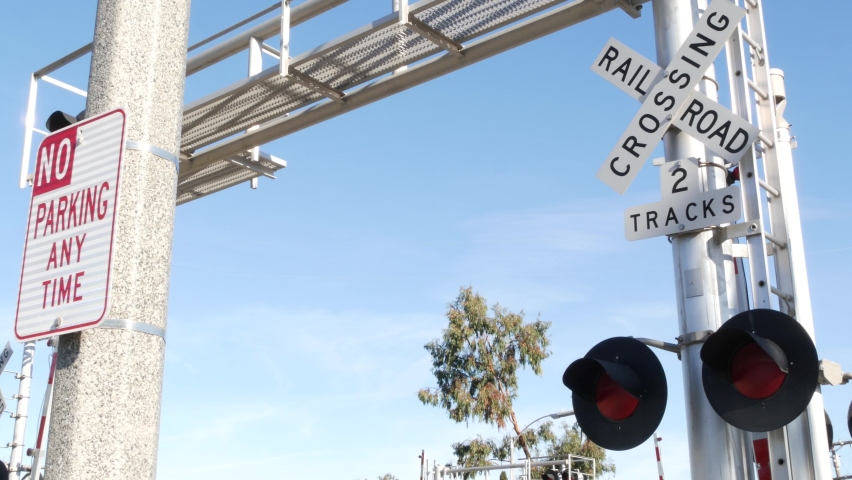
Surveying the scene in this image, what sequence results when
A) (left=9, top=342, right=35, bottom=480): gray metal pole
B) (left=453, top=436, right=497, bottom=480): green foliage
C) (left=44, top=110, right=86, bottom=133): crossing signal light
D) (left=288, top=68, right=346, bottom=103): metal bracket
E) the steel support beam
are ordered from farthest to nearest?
(left=453, top=436, right=497, bottom=480): green foliage < (left=9, top=342, right=35, bottom=480): gray metal pole < (left=288, top=68, right=346, bottom=103): metal bracket < the steel support beam < (left=44, top=110, right=86, bottom=133): crossing signal light

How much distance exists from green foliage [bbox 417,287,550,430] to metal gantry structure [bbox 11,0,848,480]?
2535cm

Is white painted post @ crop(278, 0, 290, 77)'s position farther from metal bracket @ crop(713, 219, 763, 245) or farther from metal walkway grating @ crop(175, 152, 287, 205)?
metal bracket @ crop(713, 219, 763, 245)

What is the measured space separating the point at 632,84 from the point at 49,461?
3462 millimetres

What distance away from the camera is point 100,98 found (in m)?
3.39

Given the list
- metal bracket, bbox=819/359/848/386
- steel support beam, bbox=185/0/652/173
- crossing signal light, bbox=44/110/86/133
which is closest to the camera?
metal bracket, bbox=819/359/848/386

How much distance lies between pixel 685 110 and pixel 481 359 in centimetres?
3071

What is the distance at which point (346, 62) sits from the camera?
26.5 ft

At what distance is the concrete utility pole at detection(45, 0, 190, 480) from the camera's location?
2.93 meters

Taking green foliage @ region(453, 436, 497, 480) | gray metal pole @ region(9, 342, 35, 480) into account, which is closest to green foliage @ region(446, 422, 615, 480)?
green foliage @ region(453, 436, 497, 480)

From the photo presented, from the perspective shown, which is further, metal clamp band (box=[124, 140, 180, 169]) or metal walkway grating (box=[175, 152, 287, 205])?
metal walkway grating (box=[175, 152, 287, 205])

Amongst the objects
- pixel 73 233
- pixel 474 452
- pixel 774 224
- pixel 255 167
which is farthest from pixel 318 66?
pixel 474 452

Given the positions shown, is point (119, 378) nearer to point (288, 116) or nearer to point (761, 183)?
point (761, 183)

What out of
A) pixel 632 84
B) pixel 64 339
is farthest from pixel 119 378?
pixel 632 84

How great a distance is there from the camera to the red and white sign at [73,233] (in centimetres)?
308
